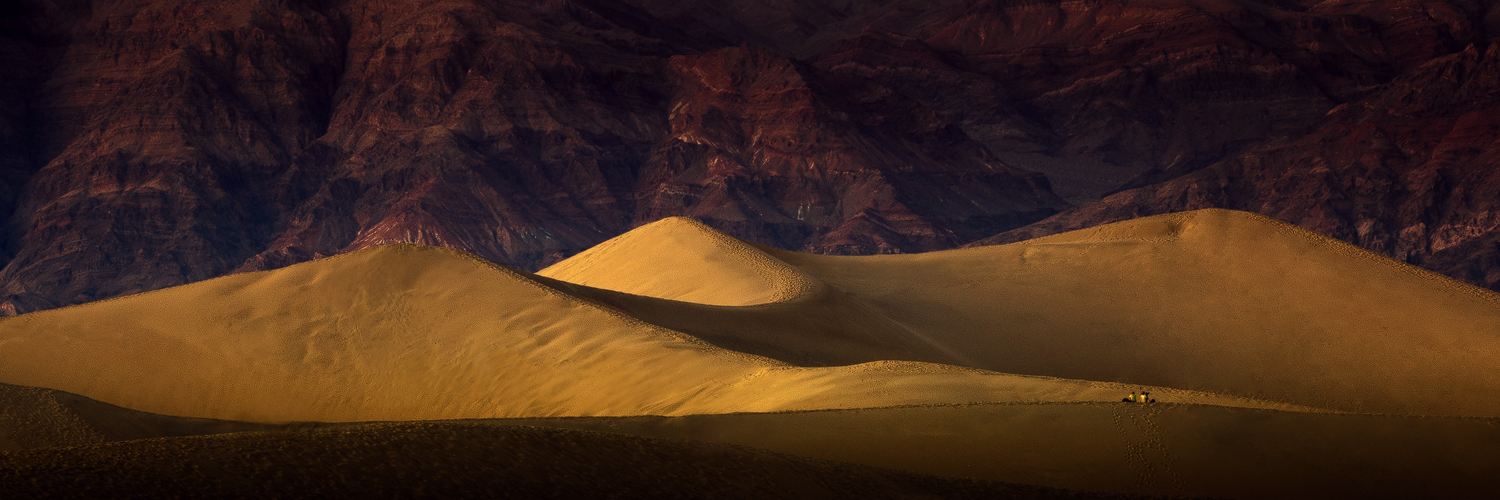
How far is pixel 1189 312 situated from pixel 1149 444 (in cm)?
4142

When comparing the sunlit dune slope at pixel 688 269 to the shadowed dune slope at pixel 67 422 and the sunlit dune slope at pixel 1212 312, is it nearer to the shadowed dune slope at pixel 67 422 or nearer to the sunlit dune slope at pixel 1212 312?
the sunlit dune slope at pixel 1212 312

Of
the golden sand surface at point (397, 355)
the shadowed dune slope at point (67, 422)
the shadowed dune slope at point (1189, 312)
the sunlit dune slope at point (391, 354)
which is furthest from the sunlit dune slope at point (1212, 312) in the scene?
the shadowed dune slope at point (67, 422)

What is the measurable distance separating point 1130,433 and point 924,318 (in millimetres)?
35991

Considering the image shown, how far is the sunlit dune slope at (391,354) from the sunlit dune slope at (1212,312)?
60.6ft

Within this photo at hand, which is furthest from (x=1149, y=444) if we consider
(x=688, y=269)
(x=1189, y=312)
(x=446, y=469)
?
(x=688, y=269)

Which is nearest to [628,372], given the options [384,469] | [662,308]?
[662,308]

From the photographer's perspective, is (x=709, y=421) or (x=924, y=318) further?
(x=924, y=318)

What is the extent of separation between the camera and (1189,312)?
6569cm

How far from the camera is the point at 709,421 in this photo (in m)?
27.5

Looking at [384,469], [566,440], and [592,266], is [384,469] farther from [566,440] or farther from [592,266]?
[592,266]

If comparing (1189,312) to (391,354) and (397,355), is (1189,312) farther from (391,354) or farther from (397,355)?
(391,354)

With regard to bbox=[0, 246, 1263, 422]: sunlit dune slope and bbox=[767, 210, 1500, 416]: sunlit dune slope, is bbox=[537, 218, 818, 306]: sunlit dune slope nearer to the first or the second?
bbox=[767, 210, 1500, 416]: sunlit dune slope

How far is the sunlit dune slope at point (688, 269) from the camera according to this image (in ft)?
215

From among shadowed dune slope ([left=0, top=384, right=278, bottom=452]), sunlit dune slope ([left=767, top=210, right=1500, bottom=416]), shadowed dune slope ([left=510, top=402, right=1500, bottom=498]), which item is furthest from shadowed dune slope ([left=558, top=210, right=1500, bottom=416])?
shadowed dune slope ([left=0, top=384, right=278, bottom=452])
